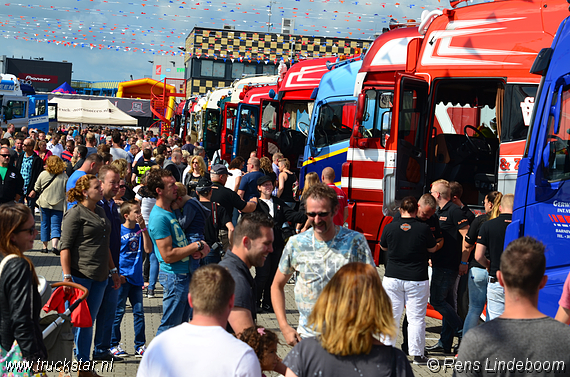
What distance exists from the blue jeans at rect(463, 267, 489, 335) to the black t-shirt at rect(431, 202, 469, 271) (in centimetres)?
34

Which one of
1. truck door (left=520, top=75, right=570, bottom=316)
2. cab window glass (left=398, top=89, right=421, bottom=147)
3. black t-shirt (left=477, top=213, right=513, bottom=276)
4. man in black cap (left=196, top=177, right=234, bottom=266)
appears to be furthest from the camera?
cab window glass (left=398, top=89, right=421, bottom=147)

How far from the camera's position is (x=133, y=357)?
602 cm

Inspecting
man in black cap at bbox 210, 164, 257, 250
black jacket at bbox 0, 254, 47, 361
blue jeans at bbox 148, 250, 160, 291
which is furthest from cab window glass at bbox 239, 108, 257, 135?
black jacket at bbox 0, 254, 47, 361

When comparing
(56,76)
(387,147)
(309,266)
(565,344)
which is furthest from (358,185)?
(56,76)

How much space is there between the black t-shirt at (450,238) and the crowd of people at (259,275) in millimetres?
15

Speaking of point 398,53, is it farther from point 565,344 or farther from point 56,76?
point 56,76

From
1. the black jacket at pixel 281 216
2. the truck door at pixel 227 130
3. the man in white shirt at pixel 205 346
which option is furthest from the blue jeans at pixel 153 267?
the truck door at pixel 227 130

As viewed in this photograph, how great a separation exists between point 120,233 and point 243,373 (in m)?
3.90

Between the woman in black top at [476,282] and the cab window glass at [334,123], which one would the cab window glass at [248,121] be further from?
the woman in black top at [476,282]

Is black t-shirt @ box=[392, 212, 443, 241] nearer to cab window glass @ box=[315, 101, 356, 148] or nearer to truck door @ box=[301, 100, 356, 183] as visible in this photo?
truck door @ box=[301, 100, 356, 183]

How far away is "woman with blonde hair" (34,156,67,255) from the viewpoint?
34.0 ft

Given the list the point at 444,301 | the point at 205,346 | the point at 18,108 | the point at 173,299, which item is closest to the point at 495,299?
the point at 444,301

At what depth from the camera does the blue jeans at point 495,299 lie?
18.9 feet

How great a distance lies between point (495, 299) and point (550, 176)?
4.15 feet
